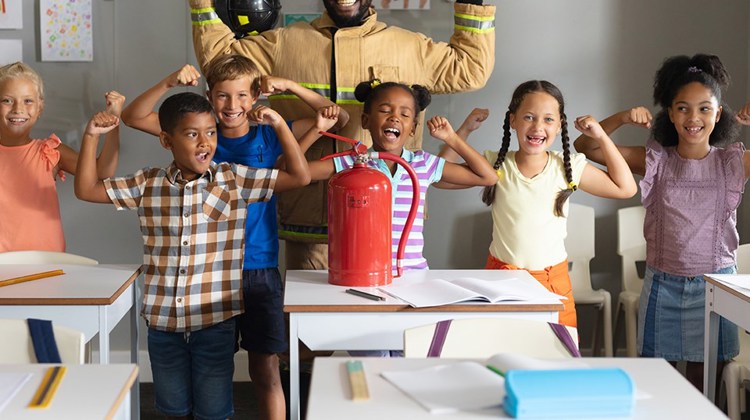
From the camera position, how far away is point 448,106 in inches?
150

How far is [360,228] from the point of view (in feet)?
8.00

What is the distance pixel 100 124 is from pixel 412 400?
4.90 ft

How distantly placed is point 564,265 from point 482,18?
2.82 feet

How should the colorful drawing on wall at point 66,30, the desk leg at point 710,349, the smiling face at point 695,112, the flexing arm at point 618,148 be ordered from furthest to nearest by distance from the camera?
1. the colorful drawing on wall at point 66,30
2. the flexing arm at point 618,148
3. the smiling face at point 695,112
4. the desk leg at point 710,349

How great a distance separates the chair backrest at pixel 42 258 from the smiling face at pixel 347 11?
1.10 m

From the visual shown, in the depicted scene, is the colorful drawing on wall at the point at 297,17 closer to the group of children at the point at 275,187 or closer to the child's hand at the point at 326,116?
the group of children at the point at 275,187

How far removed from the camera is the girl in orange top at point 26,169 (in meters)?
3.11

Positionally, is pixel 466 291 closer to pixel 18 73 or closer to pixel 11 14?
pixel 18 73

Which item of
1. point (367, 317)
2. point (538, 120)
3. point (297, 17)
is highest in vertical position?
point (297, 17)

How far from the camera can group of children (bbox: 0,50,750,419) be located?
8.35ft

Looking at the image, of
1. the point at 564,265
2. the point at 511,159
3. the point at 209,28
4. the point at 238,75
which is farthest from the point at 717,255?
the point at 209,28

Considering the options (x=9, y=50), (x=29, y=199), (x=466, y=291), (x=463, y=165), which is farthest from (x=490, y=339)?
(x=9, y=50)

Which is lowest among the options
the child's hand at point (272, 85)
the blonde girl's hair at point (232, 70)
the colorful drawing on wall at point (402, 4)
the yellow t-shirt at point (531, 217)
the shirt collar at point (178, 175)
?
the yellow t-shirt at point (531, 217)

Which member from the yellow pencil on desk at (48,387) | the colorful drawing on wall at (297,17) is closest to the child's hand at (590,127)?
the colorful drawing on wall at (297,17)
